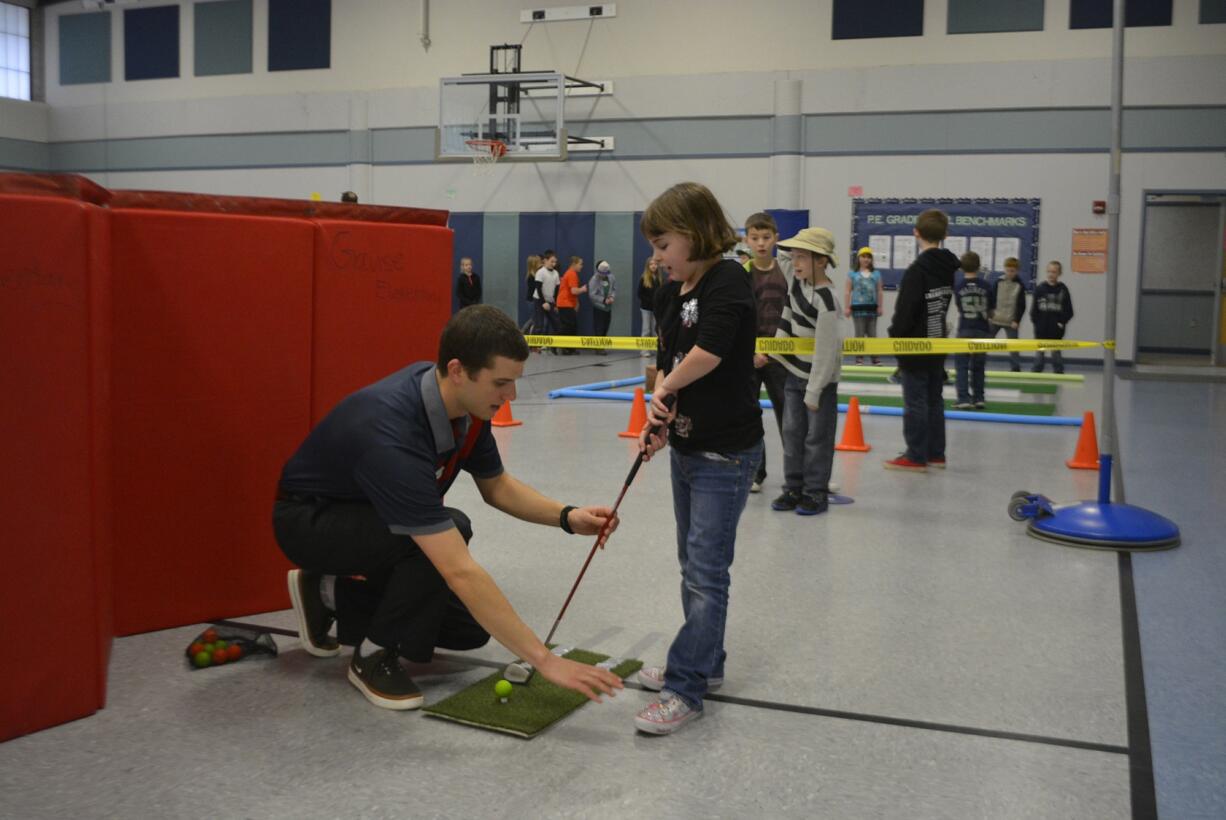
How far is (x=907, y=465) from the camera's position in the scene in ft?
23.7

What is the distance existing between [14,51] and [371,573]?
25.8 meters

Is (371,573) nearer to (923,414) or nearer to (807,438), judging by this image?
(807,438)

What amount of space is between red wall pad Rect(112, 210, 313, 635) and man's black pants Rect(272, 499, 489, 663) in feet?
1.73

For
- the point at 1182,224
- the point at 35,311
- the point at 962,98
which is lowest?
the point at 35,311

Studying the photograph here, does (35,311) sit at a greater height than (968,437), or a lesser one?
greater

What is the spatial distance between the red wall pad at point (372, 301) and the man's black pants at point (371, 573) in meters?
0.79

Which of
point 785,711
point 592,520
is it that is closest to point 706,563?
point 592,520

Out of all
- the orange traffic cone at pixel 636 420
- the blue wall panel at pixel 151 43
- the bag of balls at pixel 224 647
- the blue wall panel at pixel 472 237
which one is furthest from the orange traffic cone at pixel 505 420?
the blue wall panel at pixel 151 43

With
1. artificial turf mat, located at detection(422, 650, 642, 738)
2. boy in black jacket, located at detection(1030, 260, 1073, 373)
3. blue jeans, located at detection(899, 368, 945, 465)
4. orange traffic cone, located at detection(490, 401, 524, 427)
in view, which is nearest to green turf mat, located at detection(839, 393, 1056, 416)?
blue jeans, located at detection(899, 368, 945, 465)

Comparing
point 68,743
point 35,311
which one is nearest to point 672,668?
point 68,743

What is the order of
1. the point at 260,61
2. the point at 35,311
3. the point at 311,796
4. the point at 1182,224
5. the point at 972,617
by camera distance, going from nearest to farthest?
the point at 311,796 → the point at 35,311 → the point at 972,617 → the point at 1182,224 → the point at 260,61

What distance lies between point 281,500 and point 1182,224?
19108 millimetres

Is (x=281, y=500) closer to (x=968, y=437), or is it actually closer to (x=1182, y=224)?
(x=968, y=437)

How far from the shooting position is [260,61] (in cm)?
2200
